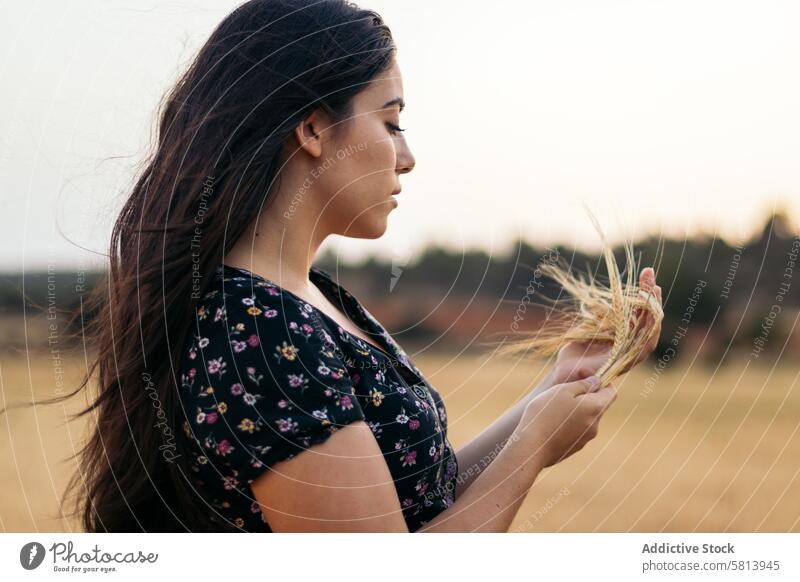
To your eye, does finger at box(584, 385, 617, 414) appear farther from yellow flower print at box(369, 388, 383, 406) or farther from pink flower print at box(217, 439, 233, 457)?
pink flower print at box(217, 439, 233, 457)

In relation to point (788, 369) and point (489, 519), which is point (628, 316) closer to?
point (489, 519)

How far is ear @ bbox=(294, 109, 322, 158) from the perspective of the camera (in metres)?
1.80

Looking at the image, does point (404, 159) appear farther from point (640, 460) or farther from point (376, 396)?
point (640, 460)

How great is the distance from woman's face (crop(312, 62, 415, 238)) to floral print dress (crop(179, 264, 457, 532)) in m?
0.22

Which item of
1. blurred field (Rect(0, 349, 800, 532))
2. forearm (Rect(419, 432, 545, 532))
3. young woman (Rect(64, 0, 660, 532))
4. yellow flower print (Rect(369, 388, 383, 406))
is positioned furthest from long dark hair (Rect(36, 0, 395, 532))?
blurred field (Rect(0, 349, 800, 532))

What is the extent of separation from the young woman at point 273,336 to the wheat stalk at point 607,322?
21 cm

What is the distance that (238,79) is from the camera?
183cm

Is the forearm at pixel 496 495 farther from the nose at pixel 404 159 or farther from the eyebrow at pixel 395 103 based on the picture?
the eyebrow at pixel 395 103

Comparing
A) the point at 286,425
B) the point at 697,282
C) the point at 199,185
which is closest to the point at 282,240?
the point at 199,185

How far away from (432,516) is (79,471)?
2.66ft

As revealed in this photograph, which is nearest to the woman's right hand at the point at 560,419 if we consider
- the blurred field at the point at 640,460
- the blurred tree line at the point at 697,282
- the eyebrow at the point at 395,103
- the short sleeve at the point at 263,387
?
the short sleeve at the point at 263,387

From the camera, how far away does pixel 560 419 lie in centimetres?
187

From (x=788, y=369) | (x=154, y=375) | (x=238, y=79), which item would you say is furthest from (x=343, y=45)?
(x=788, y=369)

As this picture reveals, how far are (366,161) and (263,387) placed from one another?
0.49 meters
